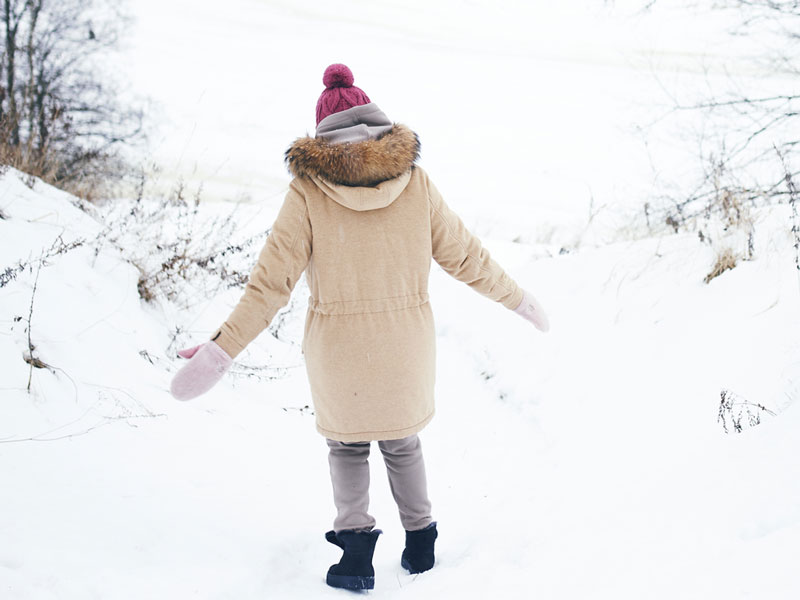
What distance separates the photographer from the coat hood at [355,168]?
166 centimetres

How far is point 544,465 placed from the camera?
2834mm

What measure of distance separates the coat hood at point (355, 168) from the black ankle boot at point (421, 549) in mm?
1149

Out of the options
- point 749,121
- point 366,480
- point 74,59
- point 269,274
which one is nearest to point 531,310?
point 366,480

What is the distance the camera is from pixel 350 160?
5.42ft

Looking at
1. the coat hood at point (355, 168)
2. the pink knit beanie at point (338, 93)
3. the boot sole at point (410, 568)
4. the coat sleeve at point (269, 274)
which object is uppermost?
the pink knit beanie at point (338, 93)

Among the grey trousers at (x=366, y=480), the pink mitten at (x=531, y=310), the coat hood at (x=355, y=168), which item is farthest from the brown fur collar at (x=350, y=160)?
the grey trousers at (x=366, y=480)

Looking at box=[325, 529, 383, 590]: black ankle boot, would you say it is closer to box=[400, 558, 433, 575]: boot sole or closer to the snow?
the snow

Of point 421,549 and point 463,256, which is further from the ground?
point 463,256

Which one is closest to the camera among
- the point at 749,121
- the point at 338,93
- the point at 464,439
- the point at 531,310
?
the point at 338,93

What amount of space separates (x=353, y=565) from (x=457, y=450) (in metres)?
1.35

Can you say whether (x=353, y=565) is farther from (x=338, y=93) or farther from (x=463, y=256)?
(x=338, y=93)

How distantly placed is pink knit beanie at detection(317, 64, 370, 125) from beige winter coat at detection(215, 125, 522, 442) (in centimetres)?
15

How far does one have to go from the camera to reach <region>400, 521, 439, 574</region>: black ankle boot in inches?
80.6

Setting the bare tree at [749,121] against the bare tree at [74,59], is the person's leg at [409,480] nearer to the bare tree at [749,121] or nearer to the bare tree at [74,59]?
the bare tree at [749,121]
